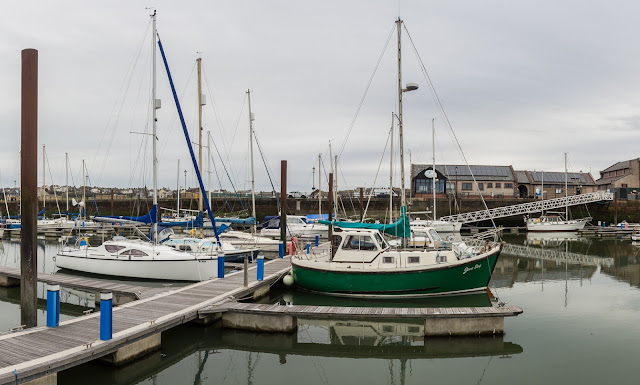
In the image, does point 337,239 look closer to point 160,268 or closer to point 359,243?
point 359,243

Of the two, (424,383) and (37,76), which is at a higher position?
(37,76)

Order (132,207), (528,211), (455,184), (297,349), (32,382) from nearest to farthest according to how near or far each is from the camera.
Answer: (32,382) → (297,349) → (528,211) → (132,207) → (455,184)

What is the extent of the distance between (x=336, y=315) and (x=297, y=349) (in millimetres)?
1439

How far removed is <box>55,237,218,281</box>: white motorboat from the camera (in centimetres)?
1970

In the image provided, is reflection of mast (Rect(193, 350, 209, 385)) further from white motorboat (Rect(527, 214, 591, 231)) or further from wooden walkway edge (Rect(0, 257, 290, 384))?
white motorboat (Rect(527, 214, 591, 231))

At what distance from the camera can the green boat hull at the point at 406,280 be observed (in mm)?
17108

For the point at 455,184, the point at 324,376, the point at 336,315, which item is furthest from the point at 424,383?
the point at 455,184

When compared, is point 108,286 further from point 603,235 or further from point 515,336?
point 603,235

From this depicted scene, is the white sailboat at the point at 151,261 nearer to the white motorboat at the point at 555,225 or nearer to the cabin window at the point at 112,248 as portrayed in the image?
the cabin window at the point at 112,248

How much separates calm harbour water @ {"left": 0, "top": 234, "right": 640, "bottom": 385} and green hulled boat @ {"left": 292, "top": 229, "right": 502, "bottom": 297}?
572mm

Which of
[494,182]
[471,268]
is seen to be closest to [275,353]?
[471,268]

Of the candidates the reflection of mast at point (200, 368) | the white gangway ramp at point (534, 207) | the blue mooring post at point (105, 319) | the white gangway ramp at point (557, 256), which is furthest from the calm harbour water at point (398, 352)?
the white gangway ramp at point (534, 207)

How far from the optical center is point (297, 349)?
12.5 meters

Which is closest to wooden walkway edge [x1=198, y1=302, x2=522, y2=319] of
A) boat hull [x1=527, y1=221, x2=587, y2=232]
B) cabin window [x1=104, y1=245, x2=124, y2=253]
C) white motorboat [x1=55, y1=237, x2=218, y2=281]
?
white motorboat [x1=55, y1=237, x2=218, y2=281]
